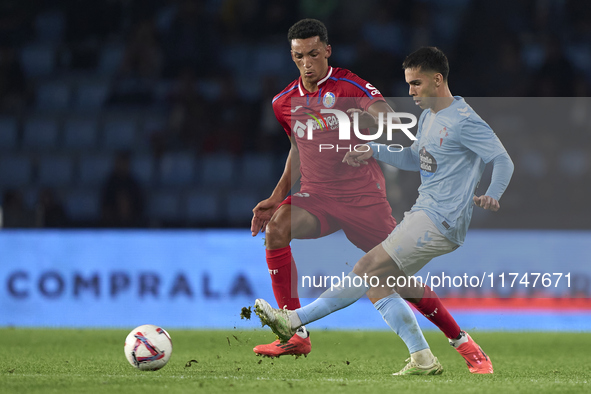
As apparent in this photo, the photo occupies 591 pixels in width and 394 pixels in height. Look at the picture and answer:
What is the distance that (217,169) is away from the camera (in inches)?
376

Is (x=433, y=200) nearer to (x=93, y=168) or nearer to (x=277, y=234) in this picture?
(x=277, y=234)

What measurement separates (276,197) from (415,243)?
1.09 metres

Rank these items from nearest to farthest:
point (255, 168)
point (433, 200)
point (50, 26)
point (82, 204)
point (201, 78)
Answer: point (433, 200) < point (82, 204) < point (255, 168) < point (201, 78) < point (50, 26)

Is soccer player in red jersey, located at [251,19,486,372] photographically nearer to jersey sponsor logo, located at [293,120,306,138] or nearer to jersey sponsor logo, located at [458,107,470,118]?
jersey sponsor logo, located at [293,120,306,138]

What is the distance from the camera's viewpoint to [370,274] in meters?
4.40

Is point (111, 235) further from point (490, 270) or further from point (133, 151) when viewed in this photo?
point (490, 270)

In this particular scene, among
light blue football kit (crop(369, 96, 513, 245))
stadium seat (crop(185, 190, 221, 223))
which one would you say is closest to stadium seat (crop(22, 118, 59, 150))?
stadium seat (crop(185, 190, 221, 223))

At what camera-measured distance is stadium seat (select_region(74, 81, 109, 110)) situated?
35.0 ft

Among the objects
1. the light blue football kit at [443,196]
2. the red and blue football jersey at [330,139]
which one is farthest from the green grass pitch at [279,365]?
the red and blue football jersey at [330,139]

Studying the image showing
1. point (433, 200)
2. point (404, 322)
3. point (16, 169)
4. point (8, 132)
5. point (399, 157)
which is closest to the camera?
point (433, 200)

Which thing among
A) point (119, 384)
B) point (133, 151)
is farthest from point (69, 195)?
point (119, 384)

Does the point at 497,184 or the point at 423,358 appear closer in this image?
the point at 497,184

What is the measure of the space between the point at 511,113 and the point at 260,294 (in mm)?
3300

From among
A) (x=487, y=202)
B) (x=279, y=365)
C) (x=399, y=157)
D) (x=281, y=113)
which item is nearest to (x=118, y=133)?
(x=281, y=113)
